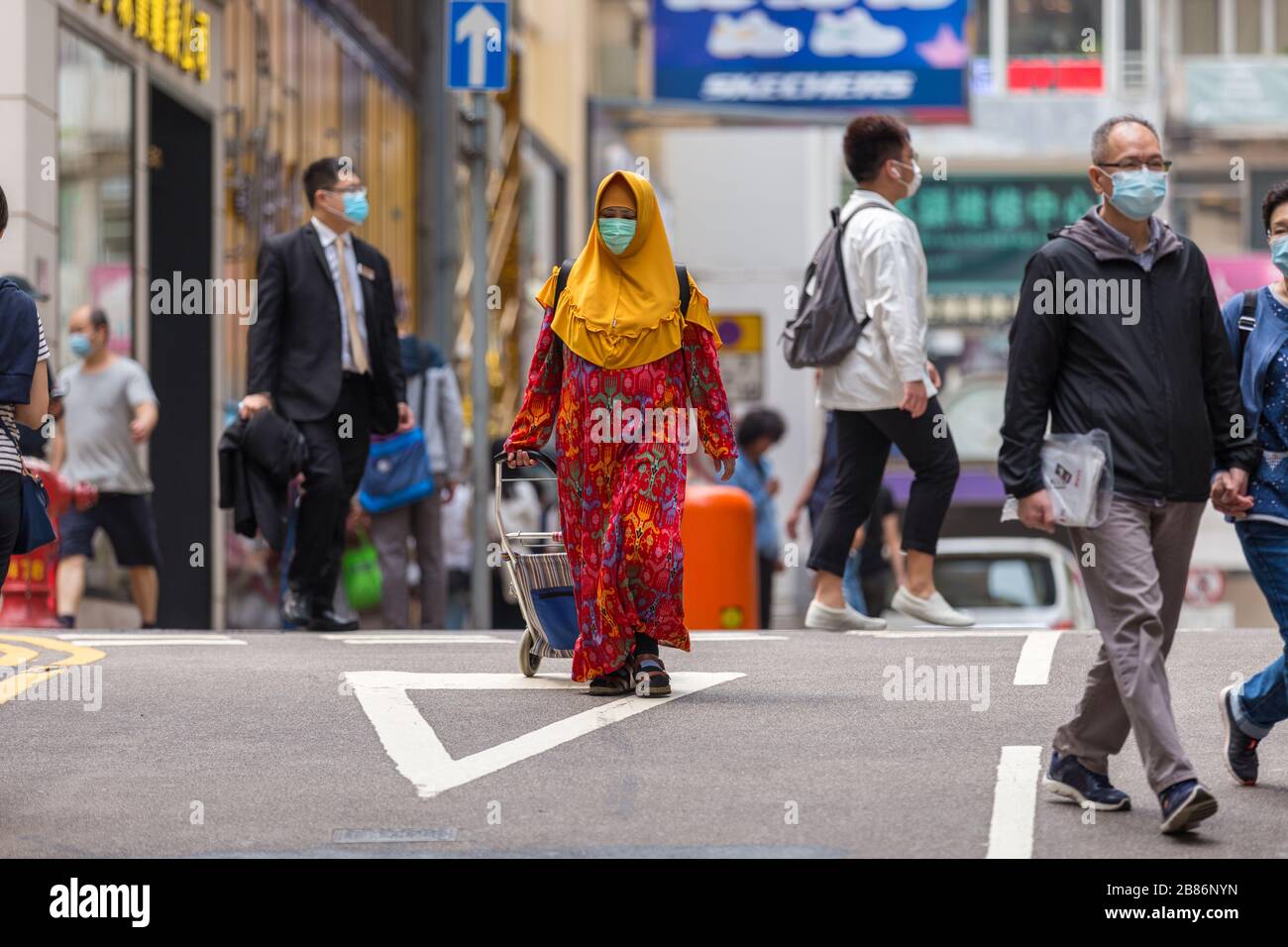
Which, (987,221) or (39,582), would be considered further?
(987,221)

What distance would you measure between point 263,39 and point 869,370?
370 inches

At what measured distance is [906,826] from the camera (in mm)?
6383

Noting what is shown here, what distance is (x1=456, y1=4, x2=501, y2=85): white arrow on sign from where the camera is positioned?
13602 mm

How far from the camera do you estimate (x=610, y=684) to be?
8516 millimetres

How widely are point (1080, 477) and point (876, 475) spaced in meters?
4.20

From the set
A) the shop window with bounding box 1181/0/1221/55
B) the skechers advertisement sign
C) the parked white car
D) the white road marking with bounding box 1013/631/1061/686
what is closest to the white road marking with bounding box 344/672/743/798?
the white road marking with bounding box 1013/631/1061/686

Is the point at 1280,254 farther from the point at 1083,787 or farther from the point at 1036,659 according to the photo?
the point at 1036,659

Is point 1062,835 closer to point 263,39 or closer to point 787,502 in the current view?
point 263,39

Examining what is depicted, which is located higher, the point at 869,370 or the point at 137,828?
the point at 869,370

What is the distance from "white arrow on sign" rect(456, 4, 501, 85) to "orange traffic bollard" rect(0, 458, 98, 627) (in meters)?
3.19

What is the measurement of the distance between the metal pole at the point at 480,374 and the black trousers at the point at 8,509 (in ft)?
22.0

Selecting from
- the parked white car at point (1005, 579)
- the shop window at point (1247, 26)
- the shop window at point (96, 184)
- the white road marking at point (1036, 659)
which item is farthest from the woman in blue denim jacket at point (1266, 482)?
the shop window at point (1247, 26)

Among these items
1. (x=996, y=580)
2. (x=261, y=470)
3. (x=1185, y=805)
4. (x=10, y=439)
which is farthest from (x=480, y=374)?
(x=1185, y=805)
